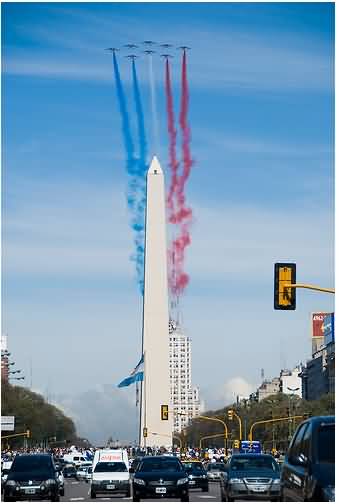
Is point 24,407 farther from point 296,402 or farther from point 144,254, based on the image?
point 144,254

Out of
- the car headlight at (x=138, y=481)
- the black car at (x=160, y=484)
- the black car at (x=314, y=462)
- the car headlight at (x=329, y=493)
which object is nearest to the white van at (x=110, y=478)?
the black car at (x=160, y=484)

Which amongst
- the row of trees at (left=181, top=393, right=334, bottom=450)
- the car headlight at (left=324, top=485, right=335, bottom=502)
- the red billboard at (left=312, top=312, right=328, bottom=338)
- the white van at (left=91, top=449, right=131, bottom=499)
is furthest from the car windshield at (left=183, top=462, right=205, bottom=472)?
the red billboard at (left=312, top=312, right=328, bottom=338)

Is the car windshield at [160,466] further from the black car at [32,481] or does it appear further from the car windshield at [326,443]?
the car windshield at [326,443]

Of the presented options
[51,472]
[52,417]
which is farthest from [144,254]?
[52,417]

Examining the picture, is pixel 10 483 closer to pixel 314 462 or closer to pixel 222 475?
pixel 222 475

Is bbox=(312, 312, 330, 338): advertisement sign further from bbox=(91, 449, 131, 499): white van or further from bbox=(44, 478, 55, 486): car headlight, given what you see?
bbox=(44, 478, 55, 486): car headlight

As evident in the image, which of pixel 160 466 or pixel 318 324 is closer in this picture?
pixel 160 466

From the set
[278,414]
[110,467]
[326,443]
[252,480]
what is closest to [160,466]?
[252,480]
